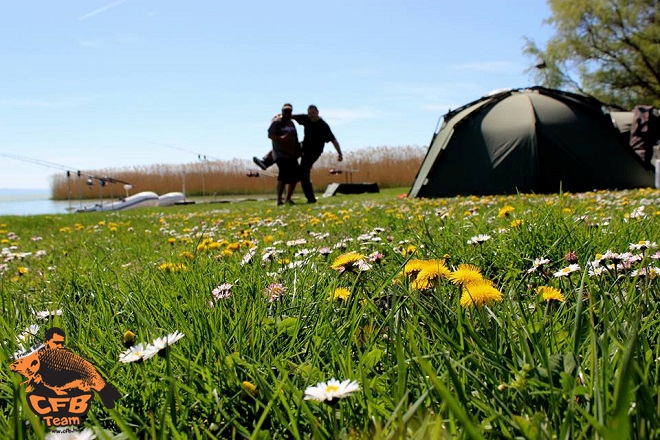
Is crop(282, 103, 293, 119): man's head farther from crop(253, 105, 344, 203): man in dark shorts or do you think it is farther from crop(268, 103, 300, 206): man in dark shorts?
crop(253, 105, 344, 203): man in dark shorts

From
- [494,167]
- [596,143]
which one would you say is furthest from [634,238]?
[596,143]

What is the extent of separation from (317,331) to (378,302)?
1.21ft

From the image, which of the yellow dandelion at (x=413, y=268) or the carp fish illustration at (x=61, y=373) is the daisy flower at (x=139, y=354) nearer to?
the carp fish illustration at (x=61, y=373)

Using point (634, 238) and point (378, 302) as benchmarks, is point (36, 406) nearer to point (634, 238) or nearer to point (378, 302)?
point (378, 302)

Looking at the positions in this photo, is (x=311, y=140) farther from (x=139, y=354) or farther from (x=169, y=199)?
(x=139, y=354)

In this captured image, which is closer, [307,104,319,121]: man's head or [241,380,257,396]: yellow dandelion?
[241,380,257,396]: yellow dandelion

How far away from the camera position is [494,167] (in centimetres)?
1059

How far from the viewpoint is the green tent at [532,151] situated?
10.4 metres

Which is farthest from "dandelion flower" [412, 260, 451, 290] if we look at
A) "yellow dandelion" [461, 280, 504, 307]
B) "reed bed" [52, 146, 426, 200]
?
"reed bed" [52, 146, 426, 200]

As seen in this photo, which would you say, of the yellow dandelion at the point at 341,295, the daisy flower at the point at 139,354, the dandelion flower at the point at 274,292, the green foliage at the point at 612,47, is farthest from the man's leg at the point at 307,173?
the green foliage at the point at 612,47

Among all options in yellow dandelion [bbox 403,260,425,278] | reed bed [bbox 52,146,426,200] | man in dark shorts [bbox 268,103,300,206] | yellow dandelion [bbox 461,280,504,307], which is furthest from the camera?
reed bed [bbox 52,146,426,200]

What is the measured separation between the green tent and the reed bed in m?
14.8

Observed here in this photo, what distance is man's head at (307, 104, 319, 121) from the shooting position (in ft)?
38.3

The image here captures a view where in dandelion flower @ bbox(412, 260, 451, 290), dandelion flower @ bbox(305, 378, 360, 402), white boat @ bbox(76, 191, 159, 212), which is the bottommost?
white boat @ bbox(76, 191, 159, 212)
